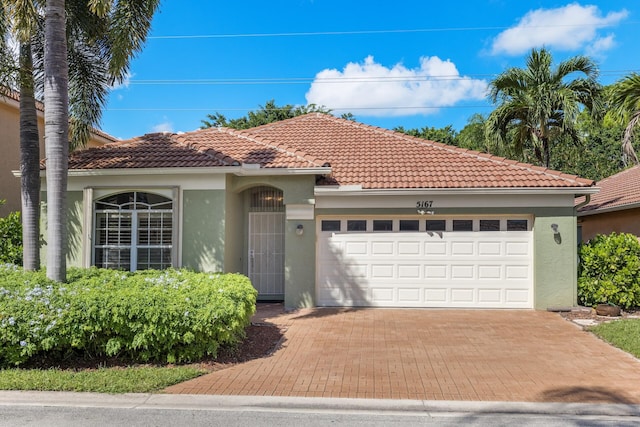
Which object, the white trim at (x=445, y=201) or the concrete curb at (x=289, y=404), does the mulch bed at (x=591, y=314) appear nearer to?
the white trim at (x=445, y=201)

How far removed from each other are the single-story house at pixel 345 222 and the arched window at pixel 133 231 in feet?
0.08

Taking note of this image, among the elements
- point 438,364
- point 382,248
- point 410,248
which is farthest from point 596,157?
point 438,364

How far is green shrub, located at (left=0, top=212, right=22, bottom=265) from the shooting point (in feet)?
38.8

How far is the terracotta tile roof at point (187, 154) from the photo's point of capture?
1083 cm

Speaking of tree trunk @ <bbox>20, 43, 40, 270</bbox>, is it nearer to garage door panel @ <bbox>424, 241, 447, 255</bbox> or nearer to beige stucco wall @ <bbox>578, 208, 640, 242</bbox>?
garage door panel @ <bbox>424, 241, 447, 255</bbox>

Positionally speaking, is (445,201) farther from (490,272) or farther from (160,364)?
(160,364)

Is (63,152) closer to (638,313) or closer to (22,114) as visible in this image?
(22,114)

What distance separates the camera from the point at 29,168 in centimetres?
978

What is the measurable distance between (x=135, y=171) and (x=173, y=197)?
1.03 m

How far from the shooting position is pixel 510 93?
14.3 m

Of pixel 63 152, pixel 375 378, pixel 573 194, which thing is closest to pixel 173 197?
pixel 63 152

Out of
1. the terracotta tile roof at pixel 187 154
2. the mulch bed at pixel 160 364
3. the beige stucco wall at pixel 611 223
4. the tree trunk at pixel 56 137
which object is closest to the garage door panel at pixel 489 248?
the terracotta tile roof at pixel 187 154

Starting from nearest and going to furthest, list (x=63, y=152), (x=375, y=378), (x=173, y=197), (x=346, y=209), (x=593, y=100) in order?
(x=375, y=378)
(x=63, y=152)
(x=173, y=197)
(x=346, y=209)
(x=593, y=100)

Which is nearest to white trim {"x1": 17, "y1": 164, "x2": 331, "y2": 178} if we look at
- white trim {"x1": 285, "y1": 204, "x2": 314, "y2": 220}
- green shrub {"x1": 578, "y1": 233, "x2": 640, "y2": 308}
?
white trim {"x1": 285, "y1": 204, "x2": 314, "y2": 220}
